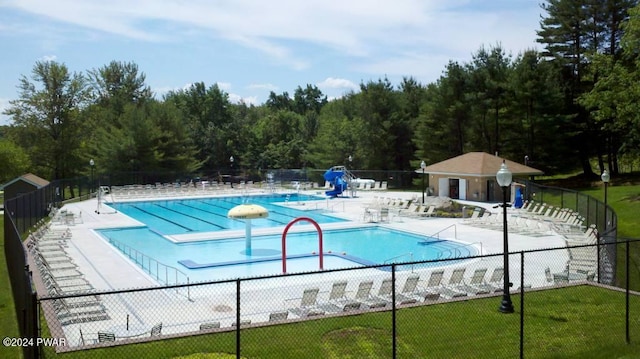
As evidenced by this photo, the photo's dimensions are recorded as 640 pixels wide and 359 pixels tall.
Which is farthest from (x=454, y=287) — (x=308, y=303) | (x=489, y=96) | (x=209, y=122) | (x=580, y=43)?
(x=209, y=122)

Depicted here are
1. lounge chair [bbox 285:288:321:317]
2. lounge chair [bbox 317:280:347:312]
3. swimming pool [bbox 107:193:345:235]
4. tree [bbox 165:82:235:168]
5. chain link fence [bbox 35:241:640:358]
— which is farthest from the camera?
tree [bbox 165:82:235:168]

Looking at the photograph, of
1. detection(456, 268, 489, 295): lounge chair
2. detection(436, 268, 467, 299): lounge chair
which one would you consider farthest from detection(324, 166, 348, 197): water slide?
detection(436, 268, 467, 299): lounge chair

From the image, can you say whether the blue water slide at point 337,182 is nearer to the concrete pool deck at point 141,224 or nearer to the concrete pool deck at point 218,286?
the concrete pool deck at point 141,224

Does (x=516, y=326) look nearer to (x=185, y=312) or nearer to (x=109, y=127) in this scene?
(x=185, y=312)

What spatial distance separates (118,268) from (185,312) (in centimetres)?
665

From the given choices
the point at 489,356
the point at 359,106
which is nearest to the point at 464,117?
the point at 359,106

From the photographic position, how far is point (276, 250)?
80.3 feet

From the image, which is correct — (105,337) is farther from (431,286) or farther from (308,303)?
(431,286)

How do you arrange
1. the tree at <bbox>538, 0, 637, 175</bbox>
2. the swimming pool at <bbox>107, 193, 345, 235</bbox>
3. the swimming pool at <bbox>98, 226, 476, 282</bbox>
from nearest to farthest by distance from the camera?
1. the swimming pool at <bbox>98, 226, 476, 282</bbox>
2. the swimming pool at <bbox>107, 193, 345, 235</bbox>
3. the tree at <bbox>538, 0, 637, 175</bbox>

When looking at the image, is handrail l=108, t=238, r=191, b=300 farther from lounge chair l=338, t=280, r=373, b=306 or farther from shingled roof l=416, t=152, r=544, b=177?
shingled roof l=416, t=152, r=544, b=177

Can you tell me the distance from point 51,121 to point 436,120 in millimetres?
35945

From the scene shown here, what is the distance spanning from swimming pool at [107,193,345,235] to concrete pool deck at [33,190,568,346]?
2.12 meters

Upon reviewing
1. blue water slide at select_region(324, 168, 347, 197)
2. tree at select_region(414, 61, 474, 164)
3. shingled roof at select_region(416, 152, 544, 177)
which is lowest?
blue water slide at select_region(324, 168, 347, 197)

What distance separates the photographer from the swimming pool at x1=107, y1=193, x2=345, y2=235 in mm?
32500
